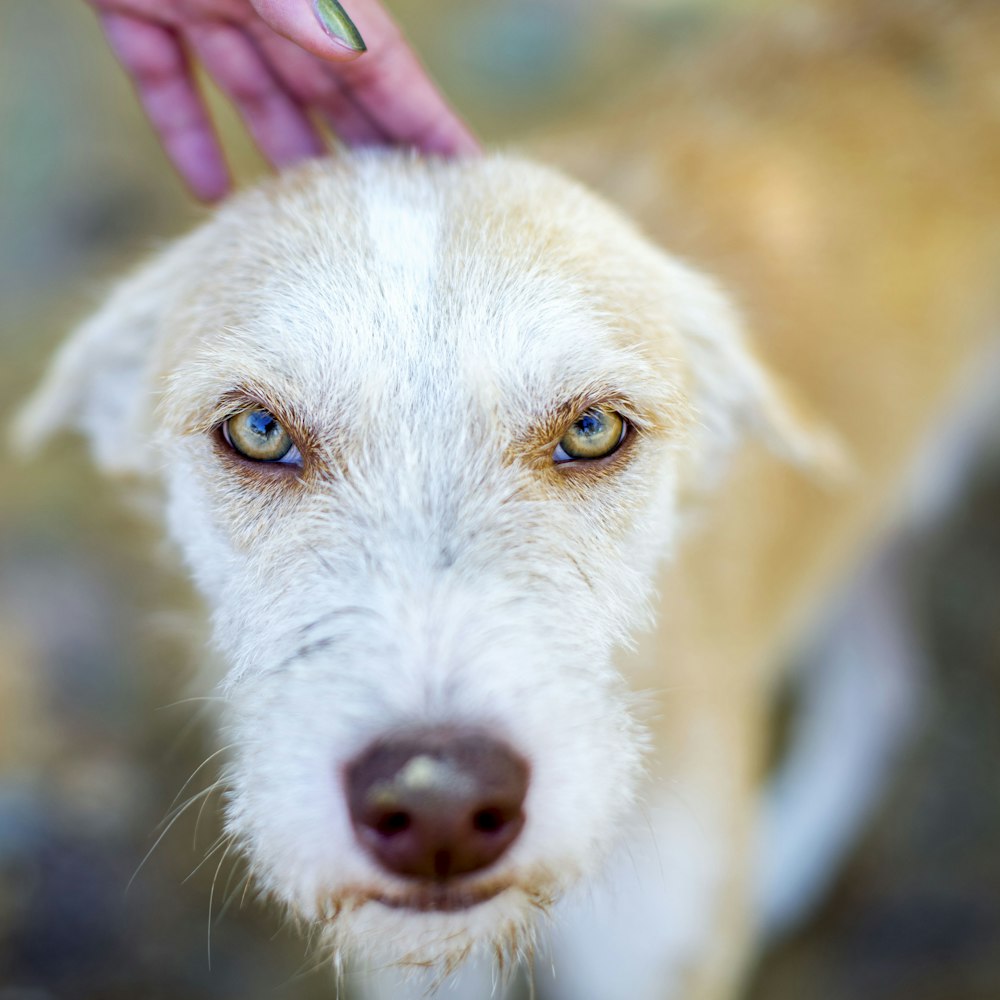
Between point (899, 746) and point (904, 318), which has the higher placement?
point (904, 318)

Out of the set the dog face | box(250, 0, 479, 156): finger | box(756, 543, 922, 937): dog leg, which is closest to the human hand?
box(250, 0, 479, 156): finger

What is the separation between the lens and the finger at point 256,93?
2.81m

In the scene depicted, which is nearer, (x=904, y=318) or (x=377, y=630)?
(x=377, y=630)

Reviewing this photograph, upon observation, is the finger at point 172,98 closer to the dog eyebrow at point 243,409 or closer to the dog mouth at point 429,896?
the dog eyebrow at point 243,409

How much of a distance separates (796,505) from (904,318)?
0.85 meters

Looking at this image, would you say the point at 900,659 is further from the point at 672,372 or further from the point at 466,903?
the point at 466,903

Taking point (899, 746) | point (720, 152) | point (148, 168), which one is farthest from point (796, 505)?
point (148, 168)

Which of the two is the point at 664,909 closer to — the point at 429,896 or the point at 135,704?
the point at 429,896

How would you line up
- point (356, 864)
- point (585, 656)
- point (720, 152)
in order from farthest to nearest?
point (720, 152), point (585, 656), point (356, 864)

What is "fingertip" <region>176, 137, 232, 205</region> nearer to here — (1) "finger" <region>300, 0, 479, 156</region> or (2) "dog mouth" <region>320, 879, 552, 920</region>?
(1) "finger" <region>300, 0, 479, 156</region>

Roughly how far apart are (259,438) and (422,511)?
0.43 m

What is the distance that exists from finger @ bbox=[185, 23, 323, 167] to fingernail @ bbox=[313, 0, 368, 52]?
2.23 ft

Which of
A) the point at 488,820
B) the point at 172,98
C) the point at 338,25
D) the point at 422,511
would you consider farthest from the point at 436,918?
the point at 172,98

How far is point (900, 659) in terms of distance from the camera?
15.3ft
